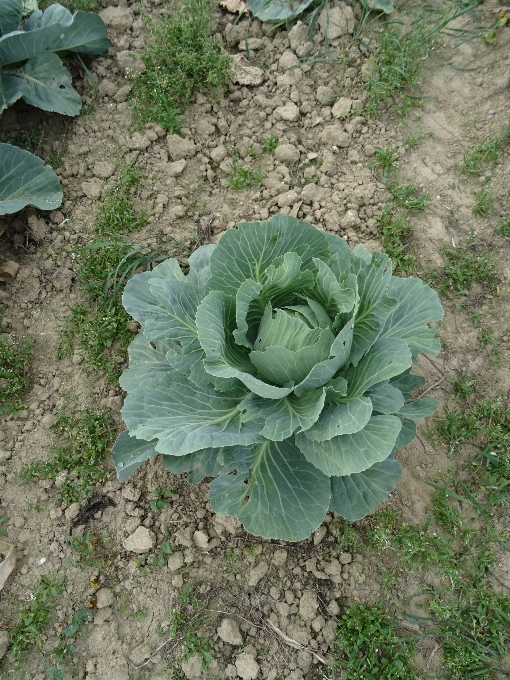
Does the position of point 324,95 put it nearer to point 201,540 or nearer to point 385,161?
point 385,161

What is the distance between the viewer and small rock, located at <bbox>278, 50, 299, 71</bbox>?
3945 mm

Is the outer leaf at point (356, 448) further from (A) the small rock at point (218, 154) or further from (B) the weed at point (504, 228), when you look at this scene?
(A) the small rock at point (218, 154)

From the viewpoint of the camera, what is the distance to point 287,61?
155 inches

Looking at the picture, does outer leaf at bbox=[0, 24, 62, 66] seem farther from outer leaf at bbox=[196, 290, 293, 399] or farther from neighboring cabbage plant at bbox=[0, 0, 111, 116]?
outer leaf at bbox=[196, 290, 293, 399]

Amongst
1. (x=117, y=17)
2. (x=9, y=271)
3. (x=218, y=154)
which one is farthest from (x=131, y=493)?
(x=117, y=17)

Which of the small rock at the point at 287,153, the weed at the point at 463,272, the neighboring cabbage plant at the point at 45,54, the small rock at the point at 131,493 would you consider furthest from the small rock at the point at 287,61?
the small rock at the point at 131,493

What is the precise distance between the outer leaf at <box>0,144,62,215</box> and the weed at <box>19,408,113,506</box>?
55.9 inches

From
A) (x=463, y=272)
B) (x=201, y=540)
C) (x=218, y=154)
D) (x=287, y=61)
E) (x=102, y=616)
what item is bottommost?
(x=102, y=616)

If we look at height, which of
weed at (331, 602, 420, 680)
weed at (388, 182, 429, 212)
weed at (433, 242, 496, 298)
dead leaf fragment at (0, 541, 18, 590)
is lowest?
weed at (331, 602, 420, 680)

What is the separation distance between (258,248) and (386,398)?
0.84 m

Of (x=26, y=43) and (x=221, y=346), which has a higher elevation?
(x=26, y=43)

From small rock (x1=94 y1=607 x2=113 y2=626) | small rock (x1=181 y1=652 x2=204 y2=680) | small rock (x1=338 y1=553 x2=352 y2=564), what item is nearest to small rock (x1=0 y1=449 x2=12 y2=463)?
small rock (x1=94 y1=607 x2=113 y2=626)

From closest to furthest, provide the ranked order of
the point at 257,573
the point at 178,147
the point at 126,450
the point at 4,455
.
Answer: the point at 126,450
the point at 257,573
the point at 4,455
the point at 178,147

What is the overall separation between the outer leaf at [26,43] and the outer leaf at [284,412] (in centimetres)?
295
